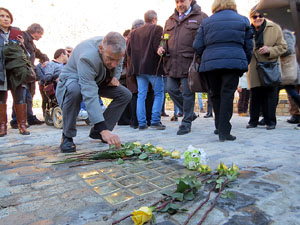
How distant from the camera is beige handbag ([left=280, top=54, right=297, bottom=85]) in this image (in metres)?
4.95

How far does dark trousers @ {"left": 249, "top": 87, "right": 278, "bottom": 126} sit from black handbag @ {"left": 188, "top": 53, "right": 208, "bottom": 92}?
4.74 ft

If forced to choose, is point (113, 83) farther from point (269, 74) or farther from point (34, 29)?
point (34, 29)

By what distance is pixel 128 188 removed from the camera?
1.81 meters

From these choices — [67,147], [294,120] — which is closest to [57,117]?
[67,147]

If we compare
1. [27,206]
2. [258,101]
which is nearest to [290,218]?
[27,206]

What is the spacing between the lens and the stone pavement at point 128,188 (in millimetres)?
1393

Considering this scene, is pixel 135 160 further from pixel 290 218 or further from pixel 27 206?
pixel 290 218

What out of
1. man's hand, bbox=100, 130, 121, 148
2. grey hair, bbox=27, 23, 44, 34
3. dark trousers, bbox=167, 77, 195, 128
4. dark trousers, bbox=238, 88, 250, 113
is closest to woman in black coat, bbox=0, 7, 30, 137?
grey hair, bbox=27, 23, 44, 34

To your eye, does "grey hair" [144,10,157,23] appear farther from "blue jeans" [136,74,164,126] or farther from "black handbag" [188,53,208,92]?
"black handbag" [188,53,208,92]

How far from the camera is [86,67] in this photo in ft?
8.87

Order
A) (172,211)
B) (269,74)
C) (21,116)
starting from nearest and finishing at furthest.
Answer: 1. (172,211)
2. (269,74)
3. (21,116)

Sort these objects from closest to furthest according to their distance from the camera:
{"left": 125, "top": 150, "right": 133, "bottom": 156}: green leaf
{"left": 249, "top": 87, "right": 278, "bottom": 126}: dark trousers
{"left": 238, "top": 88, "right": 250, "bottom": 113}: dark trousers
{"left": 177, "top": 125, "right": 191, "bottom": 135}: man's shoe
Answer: {"left": 125, "top": 150, "right": 133, "bottom": 156}: green leaf → {"left": 177, "top": 125, "right": 191, "bottom": 135}: man's shoe → {"left": 249, "top": 87, "right": 278, "bottom": 126}: dark trousers → {"left": 238, "top": 88, "right": 250, "bottom": 113}: dark trousers

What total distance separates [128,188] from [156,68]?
3.37 metres

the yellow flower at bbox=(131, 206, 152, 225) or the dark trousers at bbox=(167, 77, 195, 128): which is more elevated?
the dark trousers at bbox=(167, 77, 195, 128)
